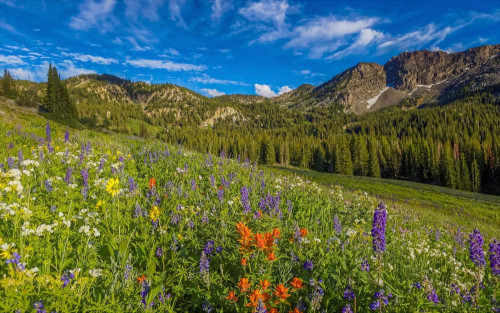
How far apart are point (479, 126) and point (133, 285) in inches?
6964

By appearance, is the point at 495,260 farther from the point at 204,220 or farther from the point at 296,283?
the point at 204,220

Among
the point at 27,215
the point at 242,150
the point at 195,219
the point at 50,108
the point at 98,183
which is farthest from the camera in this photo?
the point at 242,150

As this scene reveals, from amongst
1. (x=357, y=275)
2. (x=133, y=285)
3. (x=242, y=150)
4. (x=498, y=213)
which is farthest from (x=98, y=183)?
(x=242, y=150)

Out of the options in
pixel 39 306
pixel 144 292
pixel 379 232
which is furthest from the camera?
pixel 379 232

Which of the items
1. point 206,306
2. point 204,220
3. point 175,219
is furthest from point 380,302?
point 175,219

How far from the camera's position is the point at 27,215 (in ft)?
11.5

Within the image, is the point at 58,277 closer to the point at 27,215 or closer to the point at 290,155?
the point at 27,215

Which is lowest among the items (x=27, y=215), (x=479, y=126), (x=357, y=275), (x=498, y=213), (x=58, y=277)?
(x=498, y=213)

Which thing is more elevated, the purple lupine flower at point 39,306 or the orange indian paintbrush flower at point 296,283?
the purple lupine flower at point 39,306

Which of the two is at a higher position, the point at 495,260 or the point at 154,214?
the point at 154,214

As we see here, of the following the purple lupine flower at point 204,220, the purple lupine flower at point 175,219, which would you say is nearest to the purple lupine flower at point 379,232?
the purple lupine flower at point 204,220

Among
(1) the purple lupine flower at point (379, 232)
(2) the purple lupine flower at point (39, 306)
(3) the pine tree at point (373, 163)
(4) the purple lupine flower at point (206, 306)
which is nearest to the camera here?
(2) the purple lupine flower at point (39, 306)

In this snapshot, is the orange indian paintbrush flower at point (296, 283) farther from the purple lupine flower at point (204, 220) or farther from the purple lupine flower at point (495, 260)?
the purple lupine flower at point (495, 260)

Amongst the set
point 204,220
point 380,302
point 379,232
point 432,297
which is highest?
point 379,232
